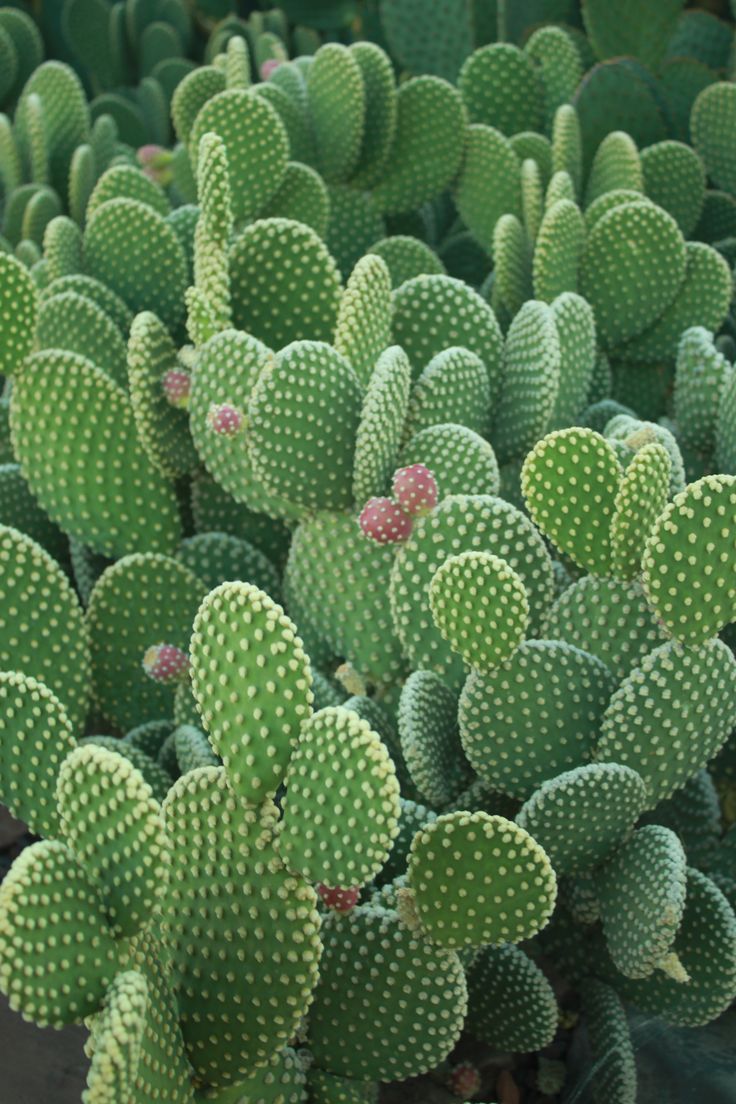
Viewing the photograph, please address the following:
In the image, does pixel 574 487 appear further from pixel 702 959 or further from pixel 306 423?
pixel 702 959

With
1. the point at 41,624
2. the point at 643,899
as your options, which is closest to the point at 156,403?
the point at 41,624

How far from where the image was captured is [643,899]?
1.34 m

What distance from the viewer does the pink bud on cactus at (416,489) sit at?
1.49 metres

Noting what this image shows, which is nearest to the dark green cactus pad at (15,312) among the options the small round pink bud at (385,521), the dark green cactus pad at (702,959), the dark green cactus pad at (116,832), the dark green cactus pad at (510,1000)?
the small round pink bud at (385,521)

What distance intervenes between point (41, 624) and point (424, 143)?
1.33m

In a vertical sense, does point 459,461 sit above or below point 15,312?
below

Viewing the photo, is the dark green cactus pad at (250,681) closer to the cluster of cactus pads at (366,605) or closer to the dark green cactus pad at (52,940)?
the cluster of cactus pads at (366,605)

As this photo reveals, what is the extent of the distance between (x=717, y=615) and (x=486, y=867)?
0.35 metres

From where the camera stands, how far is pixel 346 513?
168cm

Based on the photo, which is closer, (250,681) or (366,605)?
(250,681)

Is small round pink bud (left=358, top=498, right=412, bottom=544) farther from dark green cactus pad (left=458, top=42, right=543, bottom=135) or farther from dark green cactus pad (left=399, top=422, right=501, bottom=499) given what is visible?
dark green cactus pad (left=458, top=42, right=543, bottom=135)

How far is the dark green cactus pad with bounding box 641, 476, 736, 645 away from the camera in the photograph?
1277 mm

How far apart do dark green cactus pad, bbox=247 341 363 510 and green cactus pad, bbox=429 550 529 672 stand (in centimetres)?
37

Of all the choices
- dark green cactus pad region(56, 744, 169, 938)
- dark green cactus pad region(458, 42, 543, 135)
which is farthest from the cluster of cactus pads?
dark green cactus pad region(458, 42, 543, 135)
